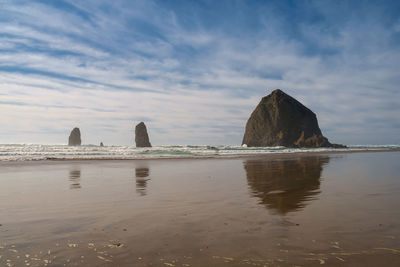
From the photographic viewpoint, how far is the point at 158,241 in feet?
10.9

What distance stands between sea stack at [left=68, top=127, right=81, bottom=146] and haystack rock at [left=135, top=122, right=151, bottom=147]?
45.8 meters

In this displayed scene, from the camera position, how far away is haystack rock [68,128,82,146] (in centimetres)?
10069

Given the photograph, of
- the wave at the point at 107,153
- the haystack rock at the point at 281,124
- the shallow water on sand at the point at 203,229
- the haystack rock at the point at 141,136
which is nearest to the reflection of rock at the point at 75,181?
the shallow water on sand at the point at 203,229

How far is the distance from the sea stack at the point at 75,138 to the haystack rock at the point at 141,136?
45.8 meters

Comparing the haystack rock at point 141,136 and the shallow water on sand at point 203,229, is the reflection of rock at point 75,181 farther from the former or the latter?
the haystack rock at point 141,136

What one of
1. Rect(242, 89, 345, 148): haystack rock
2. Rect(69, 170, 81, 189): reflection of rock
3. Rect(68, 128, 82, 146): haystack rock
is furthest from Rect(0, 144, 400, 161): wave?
Rect(68, 128, 82, 146): haystack rock

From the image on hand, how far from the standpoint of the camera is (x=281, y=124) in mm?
80375

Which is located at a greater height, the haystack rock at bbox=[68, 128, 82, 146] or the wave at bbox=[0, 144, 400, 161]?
the haystack rock at bbox=[68, 128, 82, 146]

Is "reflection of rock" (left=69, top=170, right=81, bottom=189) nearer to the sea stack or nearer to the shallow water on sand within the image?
the shallow water on sand

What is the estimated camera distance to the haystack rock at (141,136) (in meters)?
67.2

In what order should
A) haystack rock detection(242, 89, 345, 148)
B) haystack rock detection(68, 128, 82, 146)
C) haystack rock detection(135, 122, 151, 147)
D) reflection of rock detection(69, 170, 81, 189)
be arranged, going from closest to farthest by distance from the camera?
reflection of rock detection(69, 170, 81, 189)
haystack rock detection(135, 122, 151, 147)
haystack rock detection(242, 89, 345, 148)
haystack rock detection(68, 128, 82, 146)

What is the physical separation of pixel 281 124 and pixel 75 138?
7659 centimetres

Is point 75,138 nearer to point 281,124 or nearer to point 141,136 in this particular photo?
point 141,136

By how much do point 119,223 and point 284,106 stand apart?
276ft
